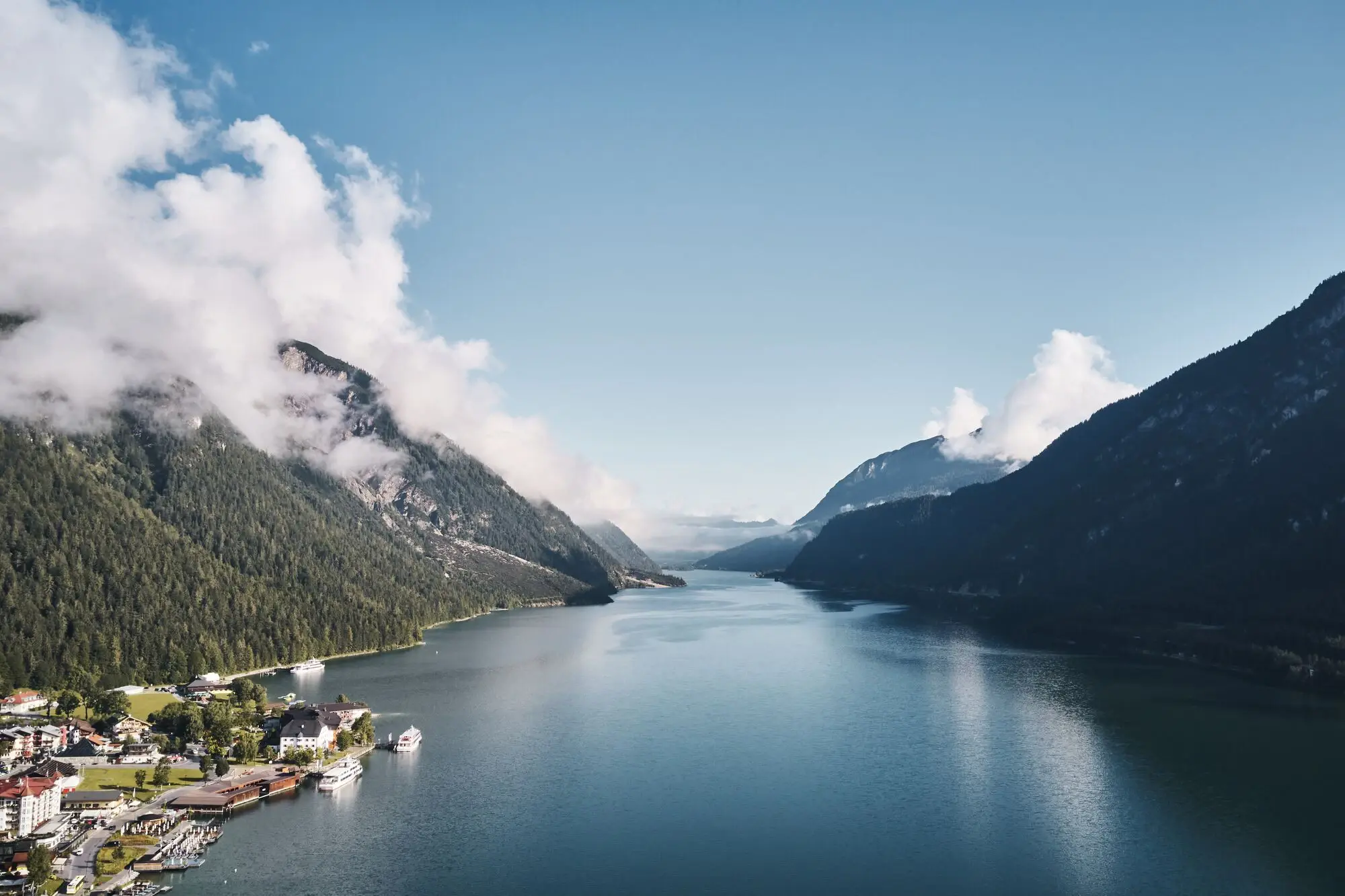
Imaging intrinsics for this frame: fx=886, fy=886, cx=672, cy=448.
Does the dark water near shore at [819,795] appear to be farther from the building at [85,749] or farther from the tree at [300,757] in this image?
the building at [85,749]

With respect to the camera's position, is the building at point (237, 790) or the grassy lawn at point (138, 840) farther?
the building at point (237, 790)

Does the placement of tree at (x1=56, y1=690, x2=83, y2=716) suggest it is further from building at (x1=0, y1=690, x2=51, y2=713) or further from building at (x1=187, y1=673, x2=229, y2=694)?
building at (x1=187, y1=673, x2=229, y2=694)

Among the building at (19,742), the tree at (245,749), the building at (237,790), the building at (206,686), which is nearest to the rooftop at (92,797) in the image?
the building at (237,790)

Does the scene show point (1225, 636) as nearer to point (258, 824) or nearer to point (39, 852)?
point (258, 824)

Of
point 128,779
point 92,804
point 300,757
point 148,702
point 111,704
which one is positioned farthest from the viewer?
point 148,702

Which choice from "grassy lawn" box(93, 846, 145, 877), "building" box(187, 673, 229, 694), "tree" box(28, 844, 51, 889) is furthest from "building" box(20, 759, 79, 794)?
"building" box(187, 673, 229, 694)

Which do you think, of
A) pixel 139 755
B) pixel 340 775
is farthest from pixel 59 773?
pixel 340 775

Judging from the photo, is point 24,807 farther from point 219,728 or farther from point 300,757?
point 219,728
